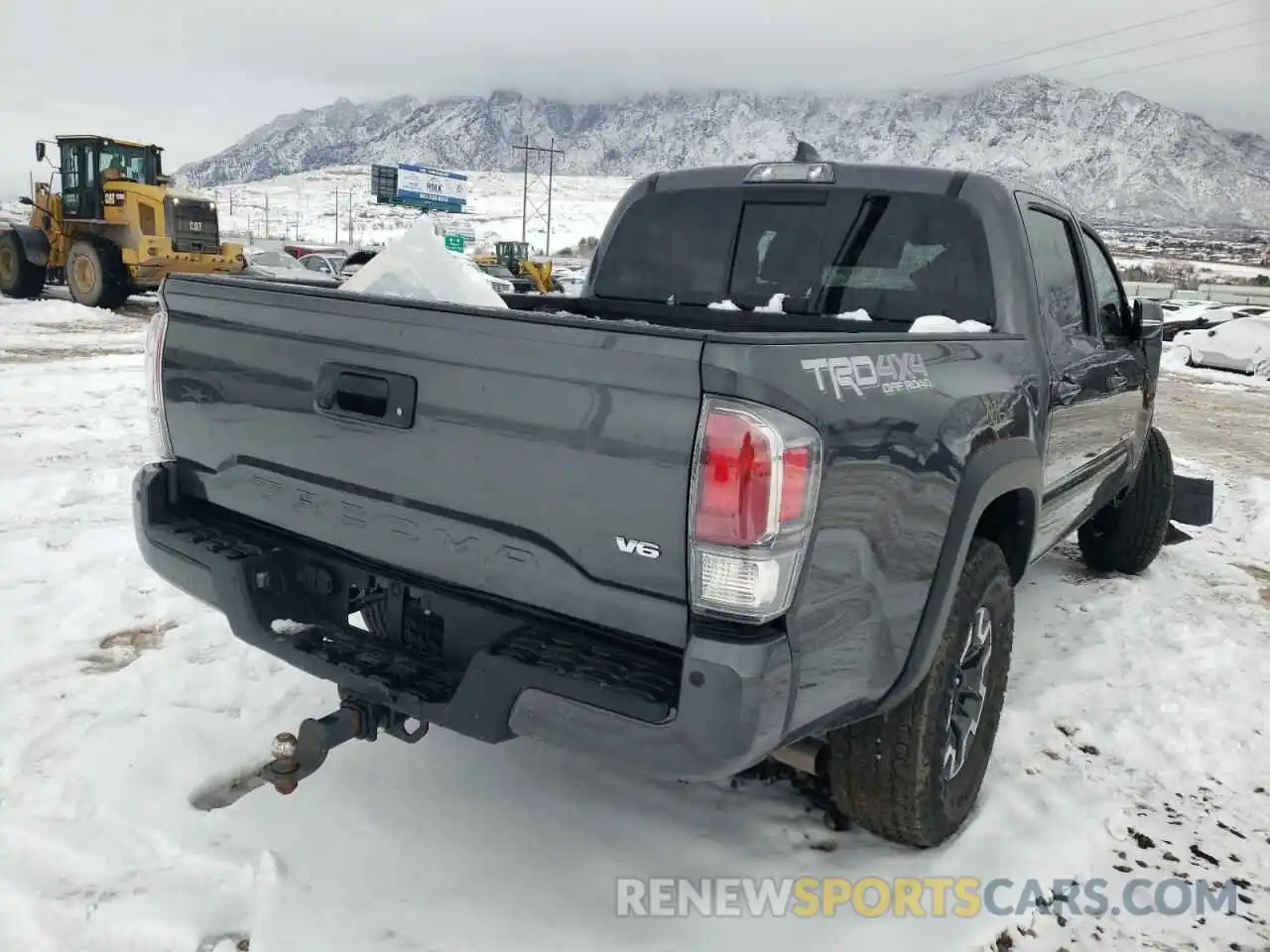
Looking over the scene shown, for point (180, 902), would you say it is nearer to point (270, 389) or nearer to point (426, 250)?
point (270, 389)

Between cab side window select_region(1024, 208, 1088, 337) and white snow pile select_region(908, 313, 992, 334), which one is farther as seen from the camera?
cab side window select_region(1024, 208, 1088, 337)

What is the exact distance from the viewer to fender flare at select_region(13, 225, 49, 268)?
20328mm

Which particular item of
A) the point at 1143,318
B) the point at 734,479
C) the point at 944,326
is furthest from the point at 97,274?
the point at 734,479

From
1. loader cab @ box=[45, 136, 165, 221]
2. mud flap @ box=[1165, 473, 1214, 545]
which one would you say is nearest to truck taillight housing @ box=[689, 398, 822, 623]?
mud flap @ box=[1165, 473, 1214, 545]

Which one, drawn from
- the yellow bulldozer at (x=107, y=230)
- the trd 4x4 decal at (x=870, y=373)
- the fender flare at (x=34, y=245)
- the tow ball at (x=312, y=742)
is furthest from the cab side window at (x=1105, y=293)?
the fender flare at (x=34, y=245)

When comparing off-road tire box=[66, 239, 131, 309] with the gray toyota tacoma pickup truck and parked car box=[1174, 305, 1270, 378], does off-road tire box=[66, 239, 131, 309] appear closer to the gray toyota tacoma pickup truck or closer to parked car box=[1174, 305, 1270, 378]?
the gray toyota tacoma pickup truck

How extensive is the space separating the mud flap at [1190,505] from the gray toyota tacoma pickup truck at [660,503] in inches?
135

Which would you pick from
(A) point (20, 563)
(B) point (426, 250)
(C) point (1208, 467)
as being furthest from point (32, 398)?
(C) point (1208, 467)

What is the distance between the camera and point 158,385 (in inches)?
120

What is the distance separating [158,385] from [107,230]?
66.5 ft

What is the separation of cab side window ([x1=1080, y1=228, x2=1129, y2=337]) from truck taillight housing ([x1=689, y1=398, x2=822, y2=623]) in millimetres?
2948

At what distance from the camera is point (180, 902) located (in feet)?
8.03

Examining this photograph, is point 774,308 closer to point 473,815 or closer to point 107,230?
point 473,815

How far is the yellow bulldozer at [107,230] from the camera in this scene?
1962cm
